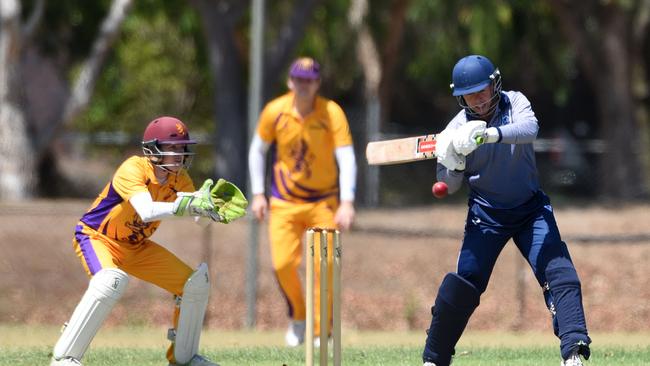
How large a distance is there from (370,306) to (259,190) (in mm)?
6329

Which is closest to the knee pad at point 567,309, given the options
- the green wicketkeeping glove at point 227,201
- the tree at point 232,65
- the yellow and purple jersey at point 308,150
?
the green wicketkeeping glove at point 227,201

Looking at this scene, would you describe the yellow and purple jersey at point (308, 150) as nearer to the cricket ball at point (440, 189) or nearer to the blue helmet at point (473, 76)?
the blue helmet at point (473, 76)

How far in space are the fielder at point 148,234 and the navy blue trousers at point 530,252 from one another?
1416mm

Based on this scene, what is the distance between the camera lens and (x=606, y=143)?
1033 inches

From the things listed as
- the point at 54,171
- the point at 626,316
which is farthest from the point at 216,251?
the point at 54,171

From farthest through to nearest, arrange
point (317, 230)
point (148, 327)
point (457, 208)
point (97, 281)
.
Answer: point (457, 208), point (148, 327), point (97, 281), point (317, 230)

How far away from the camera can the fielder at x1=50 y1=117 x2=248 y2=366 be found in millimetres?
7785

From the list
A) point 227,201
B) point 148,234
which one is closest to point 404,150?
point 227,201

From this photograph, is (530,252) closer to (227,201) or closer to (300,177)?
(227,201)

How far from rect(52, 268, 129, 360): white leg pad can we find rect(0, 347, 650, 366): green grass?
39.3 inches

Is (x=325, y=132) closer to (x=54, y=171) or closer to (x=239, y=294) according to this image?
(x=239, y=294)

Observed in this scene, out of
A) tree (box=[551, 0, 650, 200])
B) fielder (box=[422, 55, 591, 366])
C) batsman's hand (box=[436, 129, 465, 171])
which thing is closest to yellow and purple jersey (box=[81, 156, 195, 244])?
fielder (box=[422, 55, 591, 366])

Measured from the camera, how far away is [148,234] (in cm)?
840

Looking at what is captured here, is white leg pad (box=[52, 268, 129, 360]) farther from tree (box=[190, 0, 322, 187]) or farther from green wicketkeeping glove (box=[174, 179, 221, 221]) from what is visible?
tree (box=[190, 0, 322, 187])
